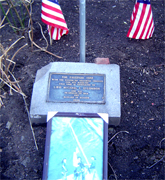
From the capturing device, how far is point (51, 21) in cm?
331

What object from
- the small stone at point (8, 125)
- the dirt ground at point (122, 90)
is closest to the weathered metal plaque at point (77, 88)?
the dirt ground at point (122, 90)

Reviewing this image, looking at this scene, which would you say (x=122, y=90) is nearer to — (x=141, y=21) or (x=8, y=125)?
(x=141, y=21)

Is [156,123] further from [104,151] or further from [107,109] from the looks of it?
[104,151]

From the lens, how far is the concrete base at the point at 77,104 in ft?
8.81

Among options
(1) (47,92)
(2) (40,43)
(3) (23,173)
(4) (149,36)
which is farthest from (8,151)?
(4) (149,36)

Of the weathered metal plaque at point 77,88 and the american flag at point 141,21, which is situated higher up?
the american flag at point 141,21

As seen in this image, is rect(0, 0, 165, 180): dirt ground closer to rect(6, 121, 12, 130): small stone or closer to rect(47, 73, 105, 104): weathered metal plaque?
rect(6, 121, 12, 130): small stone

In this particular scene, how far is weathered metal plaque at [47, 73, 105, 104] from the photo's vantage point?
2.72m

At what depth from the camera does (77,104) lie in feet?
8.89

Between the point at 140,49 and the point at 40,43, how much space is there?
187 cm

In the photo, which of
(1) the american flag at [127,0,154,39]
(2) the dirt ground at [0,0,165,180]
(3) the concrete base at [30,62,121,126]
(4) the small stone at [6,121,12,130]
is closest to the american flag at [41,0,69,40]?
(2) the dirt ground at [0,0,165,180]

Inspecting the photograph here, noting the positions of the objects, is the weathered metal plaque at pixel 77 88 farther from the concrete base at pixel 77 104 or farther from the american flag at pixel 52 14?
the american flag at pixel 52 14

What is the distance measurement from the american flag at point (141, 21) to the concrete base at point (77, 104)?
1000 mm

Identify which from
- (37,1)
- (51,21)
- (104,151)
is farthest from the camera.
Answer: (37,1)
